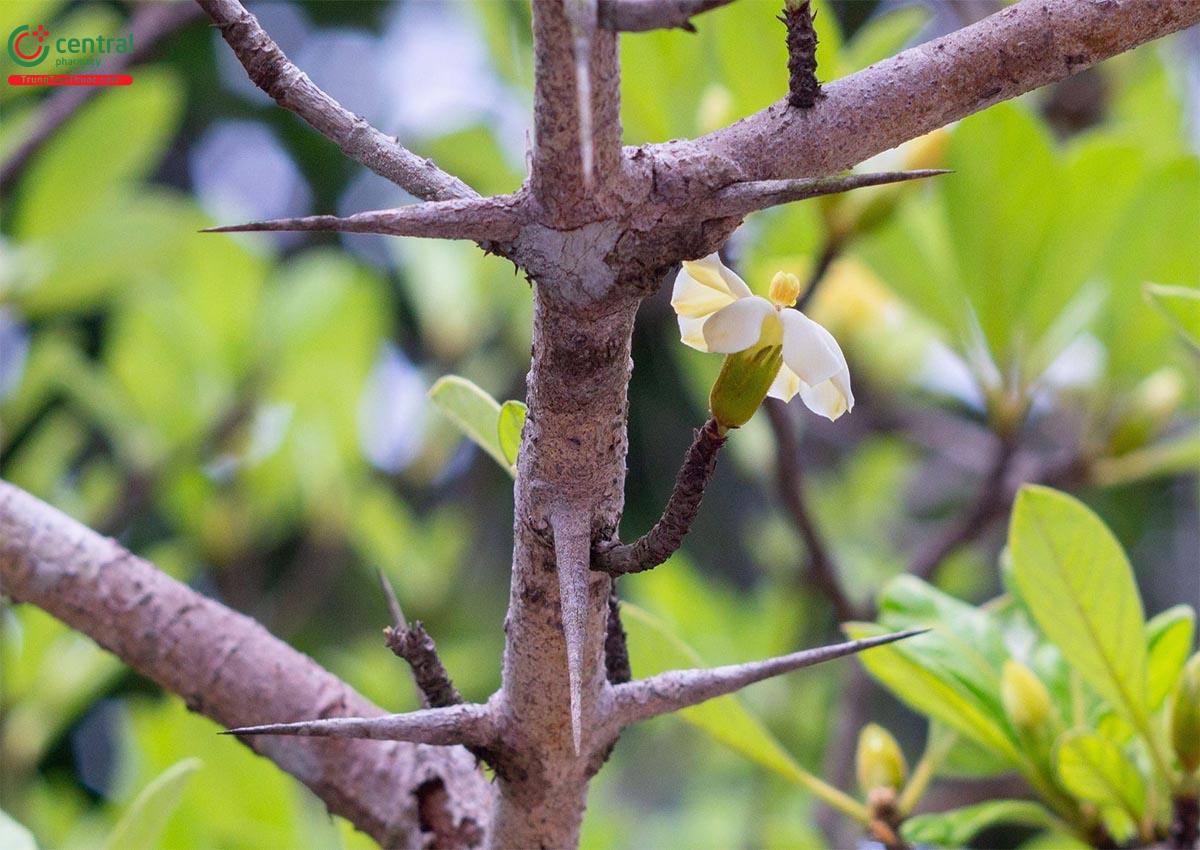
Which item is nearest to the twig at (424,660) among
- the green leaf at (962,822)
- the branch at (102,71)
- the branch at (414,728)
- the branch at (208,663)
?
the branch at (414,728)

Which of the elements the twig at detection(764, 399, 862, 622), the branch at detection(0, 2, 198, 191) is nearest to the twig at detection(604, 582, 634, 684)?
the twig at detection(764, 399, 862, 622)

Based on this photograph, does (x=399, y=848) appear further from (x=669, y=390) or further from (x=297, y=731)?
(x=669, y=390)

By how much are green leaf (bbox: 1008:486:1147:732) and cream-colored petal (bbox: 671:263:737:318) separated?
22 cm

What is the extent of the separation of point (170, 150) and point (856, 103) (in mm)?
2872

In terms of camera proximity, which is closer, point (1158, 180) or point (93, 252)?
point (1158, 180)

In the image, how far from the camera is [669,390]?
2.85 metres

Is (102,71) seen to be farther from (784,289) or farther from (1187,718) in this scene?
(1187,718)

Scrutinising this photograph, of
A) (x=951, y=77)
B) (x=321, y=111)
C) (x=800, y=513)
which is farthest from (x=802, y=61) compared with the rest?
(x=800, y=513)

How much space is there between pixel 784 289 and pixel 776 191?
13 cm

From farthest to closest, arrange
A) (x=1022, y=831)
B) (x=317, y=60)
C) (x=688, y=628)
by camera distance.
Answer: (x=317, y=60) → (x=1022, y=831) → (x=688, y=628)

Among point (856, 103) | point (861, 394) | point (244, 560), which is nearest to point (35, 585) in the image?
point (856, 103)

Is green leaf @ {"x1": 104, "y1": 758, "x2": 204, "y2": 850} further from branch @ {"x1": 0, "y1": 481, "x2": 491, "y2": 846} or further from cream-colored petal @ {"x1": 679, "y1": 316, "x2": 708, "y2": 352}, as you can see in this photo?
cream-colored petal @ {"x1": 679, "y1": 316, "x2": 708, "y2": 352}

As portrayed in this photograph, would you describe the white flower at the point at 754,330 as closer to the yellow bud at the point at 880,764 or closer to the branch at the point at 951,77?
the branch at the point at 951,77

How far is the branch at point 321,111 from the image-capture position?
325 mm
